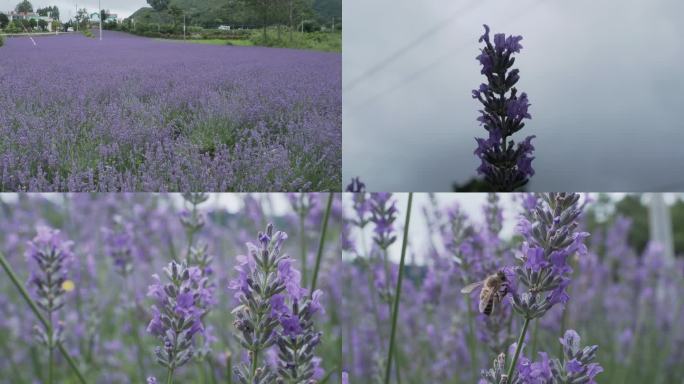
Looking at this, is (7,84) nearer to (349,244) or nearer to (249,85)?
(249,85)

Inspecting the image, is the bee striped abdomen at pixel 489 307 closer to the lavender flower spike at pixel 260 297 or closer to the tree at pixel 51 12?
the lavender flower spike at pixel 260 297

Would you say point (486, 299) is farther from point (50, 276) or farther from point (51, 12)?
point (51, 12)

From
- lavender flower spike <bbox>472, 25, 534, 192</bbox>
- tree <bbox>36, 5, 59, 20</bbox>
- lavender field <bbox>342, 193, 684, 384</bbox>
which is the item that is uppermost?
tree <bbox>36, 5, 59, 20</bbox>

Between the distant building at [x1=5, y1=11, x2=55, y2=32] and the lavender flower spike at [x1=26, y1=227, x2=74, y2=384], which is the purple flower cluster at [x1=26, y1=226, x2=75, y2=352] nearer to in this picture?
the lavender flower spike at [x1=26, y1=227, x2=74, y2=384]

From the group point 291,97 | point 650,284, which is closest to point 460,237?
point 291,97

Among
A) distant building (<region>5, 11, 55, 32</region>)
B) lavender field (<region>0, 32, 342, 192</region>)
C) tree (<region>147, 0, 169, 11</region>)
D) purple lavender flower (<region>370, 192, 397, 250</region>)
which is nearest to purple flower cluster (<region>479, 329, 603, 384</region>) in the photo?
purple lavender flower (<region>370, 192, 397, 250</region>)

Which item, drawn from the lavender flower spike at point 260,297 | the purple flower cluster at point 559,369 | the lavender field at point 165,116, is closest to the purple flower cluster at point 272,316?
the lavender flower spike at point 260,297
